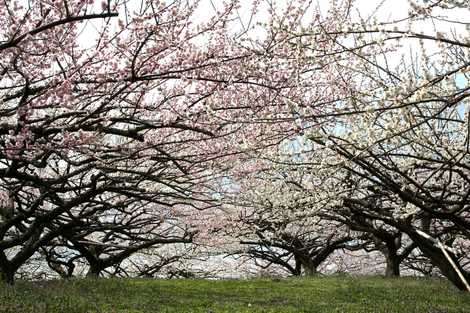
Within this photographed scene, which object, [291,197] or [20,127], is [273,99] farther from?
[291,197]

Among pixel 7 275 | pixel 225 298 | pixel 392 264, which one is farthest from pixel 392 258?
pixel 7 275

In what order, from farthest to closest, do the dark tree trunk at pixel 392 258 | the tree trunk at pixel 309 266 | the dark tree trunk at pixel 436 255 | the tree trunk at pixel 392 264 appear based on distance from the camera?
the tree trunk at pixel 309 266 < the tree trunk at pixel 392 264 < the dark tree trunk at pixel 392 258 < the dark tree trunk at pixel 436 255

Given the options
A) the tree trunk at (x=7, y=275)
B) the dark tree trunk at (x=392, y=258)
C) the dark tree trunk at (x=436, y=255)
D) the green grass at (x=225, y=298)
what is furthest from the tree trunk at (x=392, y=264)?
the tree trunk at (x=7, y=275)

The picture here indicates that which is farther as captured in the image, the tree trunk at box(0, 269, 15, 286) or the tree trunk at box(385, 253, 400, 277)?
the tree trunk at box(385, 253, 400, 277)

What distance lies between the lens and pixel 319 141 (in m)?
6.46

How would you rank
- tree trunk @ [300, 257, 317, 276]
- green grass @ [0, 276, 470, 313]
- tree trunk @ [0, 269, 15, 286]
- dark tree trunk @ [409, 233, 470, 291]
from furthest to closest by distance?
tree trunk @ [300, 257, 317, 276]
tree trunk @ [0, 269, 15, 286]
dark tree trunk @ [409, 233, 470, 291]
green grass @ [0, 276, 470, 313]

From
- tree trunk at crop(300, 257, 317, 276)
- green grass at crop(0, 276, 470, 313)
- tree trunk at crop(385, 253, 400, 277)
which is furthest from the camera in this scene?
tree trunk at crop(300, 257, 317, 276)

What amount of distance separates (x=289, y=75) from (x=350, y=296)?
7.47 meters

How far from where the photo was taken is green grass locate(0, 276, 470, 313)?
977 centimetres

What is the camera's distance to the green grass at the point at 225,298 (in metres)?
9.77

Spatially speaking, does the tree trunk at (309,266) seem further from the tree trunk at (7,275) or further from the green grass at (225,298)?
the tree trunk at (7,275)

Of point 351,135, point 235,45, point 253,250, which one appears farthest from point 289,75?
point 253,250

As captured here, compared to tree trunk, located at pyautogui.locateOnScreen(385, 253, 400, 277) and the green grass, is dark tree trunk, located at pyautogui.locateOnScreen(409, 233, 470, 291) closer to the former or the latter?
the green grass

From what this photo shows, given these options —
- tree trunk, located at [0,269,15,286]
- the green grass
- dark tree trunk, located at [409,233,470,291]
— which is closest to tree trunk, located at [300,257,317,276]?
the green grass
